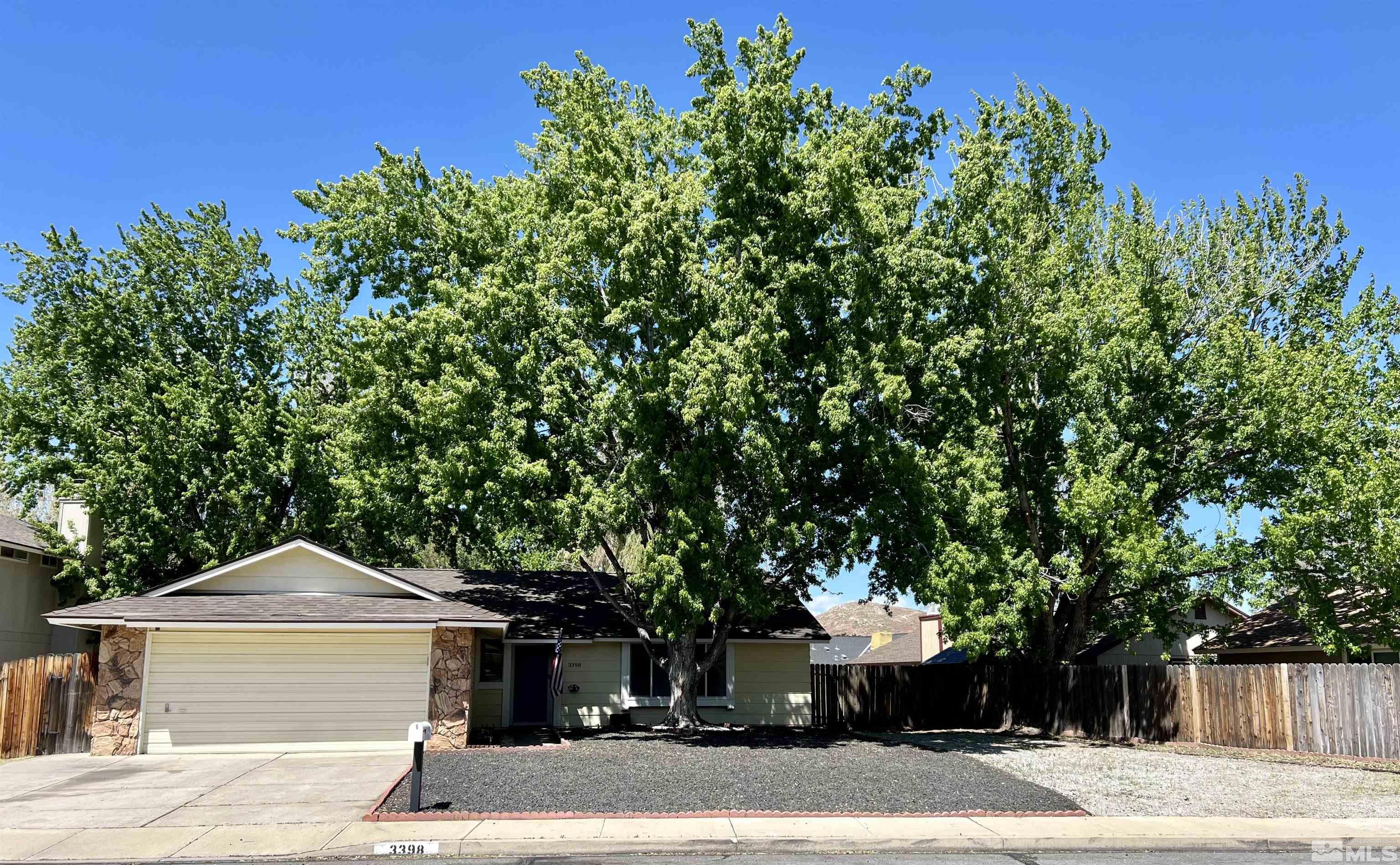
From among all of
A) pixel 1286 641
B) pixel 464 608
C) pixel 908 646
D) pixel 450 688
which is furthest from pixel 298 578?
pixel 908 646

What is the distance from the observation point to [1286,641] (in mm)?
A: 26984

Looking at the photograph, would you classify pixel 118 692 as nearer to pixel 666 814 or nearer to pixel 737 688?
pixel 666 814

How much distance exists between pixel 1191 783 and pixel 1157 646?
21.5 m

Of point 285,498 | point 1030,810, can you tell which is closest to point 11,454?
point 285,498

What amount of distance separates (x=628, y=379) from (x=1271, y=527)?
14371mm

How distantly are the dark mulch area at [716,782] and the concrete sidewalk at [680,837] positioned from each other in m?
0.78

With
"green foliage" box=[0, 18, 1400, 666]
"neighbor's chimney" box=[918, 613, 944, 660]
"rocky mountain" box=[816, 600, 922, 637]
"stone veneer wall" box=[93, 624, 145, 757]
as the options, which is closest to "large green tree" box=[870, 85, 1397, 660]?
"green foliage" box=[0, 18, 1400, 666]

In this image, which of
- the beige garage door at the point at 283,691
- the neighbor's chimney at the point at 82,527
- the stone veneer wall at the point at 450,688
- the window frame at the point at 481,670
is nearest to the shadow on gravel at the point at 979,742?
the stone veneer wall at the point at 450,688

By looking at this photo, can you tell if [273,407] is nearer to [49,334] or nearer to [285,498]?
[285,498]

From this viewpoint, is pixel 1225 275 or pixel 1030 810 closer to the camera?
pixel 1030 810

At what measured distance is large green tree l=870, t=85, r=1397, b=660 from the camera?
70.7ft

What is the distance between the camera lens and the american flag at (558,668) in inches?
896

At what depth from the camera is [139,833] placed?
1113cm

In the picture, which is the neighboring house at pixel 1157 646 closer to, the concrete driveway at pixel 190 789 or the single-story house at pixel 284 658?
the single-story house at pixel 284 658
